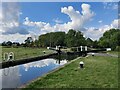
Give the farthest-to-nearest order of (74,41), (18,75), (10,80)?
(74,41)
(18,75)
(10,80)

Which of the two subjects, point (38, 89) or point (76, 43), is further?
point (76, 43)

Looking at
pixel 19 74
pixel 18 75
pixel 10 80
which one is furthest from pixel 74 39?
pixel 10 80

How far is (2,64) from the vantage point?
2511 cm

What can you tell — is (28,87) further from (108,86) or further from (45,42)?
(45,42)

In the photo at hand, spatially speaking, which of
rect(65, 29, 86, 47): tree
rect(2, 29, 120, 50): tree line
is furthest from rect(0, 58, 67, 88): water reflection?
rect(65, 29, 86, 47): tree

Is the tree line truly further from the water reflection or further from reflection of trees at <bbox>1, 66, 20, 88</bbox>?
reflection of trees at <bbox>1, 66, 20, 88</bbox>

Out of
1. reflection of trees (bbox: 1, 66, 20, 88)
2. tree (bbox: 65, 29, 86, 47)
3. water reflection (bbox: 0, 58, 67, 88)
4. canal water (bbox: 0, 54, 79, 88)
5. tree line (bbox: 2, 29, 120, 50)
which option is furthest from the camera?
tree (bbox: 65, 29, 86, 47)

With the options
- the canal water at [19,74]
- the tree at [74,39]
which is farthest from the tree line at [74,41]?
the canal water at [19,74]

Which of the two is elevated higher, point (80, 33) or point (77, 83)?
point (80, 33)

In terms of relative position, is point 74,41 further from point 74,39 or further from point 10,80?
point 10,80

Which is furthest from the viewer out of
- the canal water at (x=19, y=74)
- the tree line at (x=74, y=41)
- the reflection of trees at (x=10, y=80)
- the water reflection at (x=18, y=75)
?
the tree line at (x=74, y=41)

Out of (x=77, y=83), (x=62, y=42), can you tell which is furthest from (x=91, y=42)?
(x=77, y=83)

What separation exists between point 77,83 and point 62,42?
119m

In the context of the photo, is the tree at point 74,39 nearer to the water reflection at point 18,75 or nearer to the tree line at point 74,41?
the tree line at point 74,41
